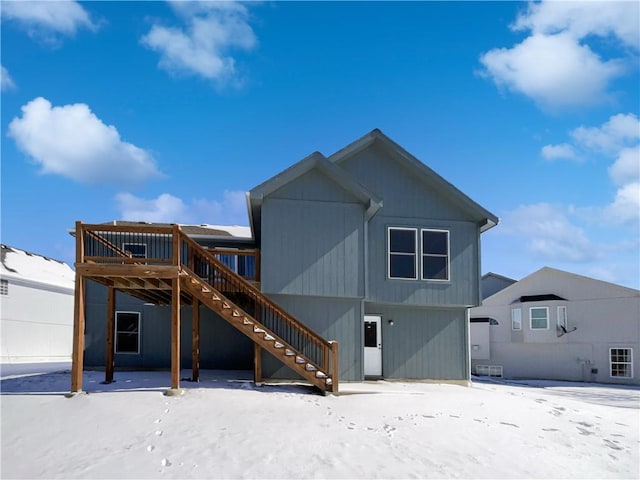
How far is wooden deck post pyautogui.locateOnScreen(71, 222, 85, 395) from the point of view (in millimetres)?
11375

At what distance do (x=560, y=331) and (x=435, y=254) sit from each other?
1441cm

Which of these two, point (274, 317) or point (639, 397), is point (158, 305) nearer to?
point (274, 317)

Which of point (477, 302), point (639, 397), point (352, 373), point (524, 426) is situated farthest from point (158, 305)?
point (639, 397)

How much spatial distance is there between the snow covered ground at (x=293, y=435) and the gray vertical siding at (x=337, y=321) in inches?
67.9

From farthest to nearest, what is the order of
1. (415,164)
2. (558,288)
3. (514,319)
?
1. (514,319)
2. (558,288)
3. (415,164)

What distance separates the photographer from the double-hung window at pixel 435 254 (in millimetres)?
16438

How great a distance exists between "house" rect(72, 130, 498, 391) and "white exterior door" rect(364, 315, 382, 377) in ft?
0.11

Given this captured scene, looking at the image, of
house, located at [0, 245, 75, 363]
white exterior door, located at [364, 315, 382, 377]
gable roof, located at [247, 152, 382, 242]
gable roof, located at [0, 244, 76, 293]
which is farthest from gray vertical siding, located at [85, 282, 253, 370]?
house, located at [0, 245, 75, 363]

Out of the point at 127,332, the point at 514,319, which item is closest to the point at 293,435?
the point at 127,332

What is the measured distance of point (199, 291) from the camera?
12.6 meters

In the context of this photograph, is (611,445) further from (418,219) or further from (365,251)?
(418,219)

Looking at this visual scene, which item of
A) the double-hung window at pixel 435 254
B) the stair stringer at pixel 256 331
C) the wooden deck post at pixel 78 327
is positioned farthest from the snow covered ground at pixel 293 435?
the double-hung window at pixel 435 254

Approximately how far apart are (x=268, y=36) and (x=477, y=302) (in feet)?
32.8

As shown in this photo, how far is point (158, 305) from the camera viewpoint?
56.2ft
